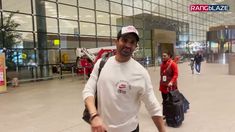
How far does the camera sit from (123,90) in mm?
1643

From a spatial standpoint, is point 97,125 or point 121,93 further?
point 121,93

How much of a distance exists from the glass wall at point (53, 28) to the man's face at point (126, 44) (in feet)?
44.5

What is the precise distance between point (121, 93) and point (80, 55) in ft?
45.1

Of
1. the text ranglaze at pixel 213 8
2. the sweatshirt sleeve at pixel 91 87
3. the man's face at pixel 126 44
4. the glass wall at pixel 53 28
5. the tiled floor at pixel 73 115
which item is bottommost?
the tiled floor at pixel 73 115

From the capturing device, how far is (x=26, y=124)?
5.63 meters

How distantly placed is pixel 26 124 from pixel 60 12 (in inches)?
502

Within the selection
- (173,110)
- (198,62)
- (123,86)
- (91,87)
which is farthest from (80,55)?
(123,86)

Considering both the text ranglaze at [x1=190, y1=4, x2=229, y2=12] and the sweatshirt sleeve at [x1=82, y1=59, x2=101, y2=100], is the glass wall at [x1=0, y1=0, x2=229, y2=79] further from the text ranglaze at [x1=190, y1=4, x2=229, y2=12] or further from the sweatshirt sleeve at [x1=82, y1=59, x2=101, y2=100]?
the sweatshirt sleeve at [x1=82, y1=59, x2=101, y2=100]

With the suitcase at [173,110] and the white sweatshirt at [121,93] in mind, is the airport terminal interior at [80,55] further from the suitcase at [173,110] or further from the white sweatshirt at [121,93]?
the white sweatshirt at [121,93]

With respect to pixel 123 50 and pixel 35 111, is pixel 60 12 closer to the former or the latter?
pixel 35 111

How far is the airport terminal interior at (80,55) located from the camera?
602cm

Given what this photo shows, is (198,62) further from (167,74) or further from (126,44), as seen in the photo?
(126,44)

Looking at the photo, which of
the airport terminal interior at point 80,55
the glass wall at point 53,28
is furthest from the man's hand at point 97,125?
the glass wall at point 53,28

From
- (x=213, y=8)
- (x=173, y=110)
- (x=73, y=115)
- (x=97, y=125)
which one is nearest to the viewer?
(x=97, y=125)
